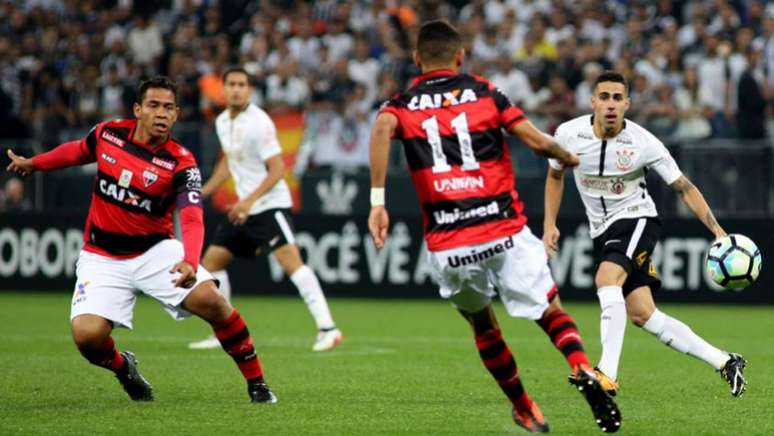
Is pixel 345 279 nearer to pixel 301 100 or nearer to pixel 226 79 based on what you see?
pixel 301 100

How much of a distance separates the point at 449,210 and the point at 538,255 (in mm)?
555

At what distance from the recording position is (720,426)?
817 cm

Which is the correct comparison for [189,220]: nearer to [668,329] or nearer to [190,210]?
[190,210]

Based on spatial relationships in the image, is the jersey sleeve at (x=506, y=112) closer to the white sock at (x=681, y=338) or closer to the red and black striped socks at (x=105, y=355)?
the white sock at (x=681, y=338)

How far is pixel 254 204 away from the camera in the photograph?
13.3 meters

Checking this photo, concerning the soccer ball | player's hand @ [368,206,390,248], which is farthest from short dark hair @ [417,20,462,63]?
the soccer ball

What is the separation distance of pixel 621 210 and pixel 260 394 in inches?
116

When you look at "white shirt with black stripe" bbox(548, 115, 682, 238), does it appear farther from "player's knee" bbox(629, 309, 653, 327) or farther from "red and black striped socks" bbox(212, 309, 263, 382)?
"red and black striped socks" bbox(212, 309, 263, 382)

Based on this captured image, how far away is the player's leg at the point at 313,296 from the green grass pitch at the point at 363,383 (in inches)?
8.8

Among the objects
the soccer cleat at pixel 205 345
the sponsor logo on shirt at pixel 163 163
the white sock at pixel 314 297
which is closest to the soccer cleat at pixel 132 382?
the sponsor logo on shirt at pixel 163 163

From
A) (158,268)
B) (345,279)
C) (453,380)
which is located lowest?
(345,279)

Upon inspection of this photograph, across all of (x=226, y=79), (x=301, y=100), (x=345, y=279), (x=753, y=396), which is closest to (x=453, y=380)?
(x=753, y=396)

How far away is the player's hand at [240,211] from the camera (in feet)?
41.2

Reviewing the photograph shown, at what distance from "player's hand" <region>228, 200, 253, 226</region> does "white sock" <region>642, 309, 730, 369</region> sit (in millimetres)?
4251
